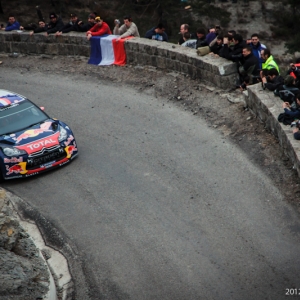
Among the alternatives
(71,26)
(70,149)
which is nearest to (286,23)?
(71,26)

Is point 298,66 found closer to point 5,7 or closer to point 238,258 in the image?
point 238,258

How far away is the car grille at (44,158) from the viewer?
515 inches

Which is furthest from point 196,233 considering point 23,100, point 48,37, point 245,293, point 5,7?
point 5,7

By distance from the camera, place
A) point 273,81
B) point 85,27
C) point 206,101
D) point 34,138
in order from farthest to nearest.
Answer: point 85,27, point 206,101, point 273,81, point 34,138

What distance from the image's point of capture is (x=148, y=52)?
18.5 metres

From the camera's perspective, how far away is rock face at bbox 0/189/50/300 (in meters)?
8.71

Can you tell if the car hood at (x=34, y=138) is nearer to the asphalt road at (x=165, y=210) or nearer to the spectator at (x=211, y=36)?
the asphalt road at (x=165, y=210)

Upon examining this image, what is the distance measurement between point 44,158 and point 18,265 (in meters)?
4.47

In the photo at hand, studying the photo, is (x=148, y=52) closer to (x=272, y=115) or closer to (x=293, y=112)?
(x=272, y=115)

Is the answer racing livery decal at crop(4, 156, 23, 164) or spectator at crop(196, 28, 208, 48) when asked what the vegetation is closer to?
spectator at crop(196, 28, 208, 48)

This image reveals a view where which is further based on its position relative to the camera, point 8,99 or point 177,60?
point 177,60

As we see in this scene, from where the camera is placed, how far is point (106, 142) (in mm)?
14648

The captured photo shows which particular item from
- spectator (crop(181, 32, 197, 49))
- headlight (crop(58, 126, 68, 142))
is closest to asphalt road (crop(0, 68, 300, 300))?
headlight (crop(58, 126, 68, 142))

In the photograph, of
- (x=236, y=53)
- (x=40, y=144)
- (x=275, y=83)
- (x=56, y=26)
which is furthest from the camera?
(x=56, y=26)
